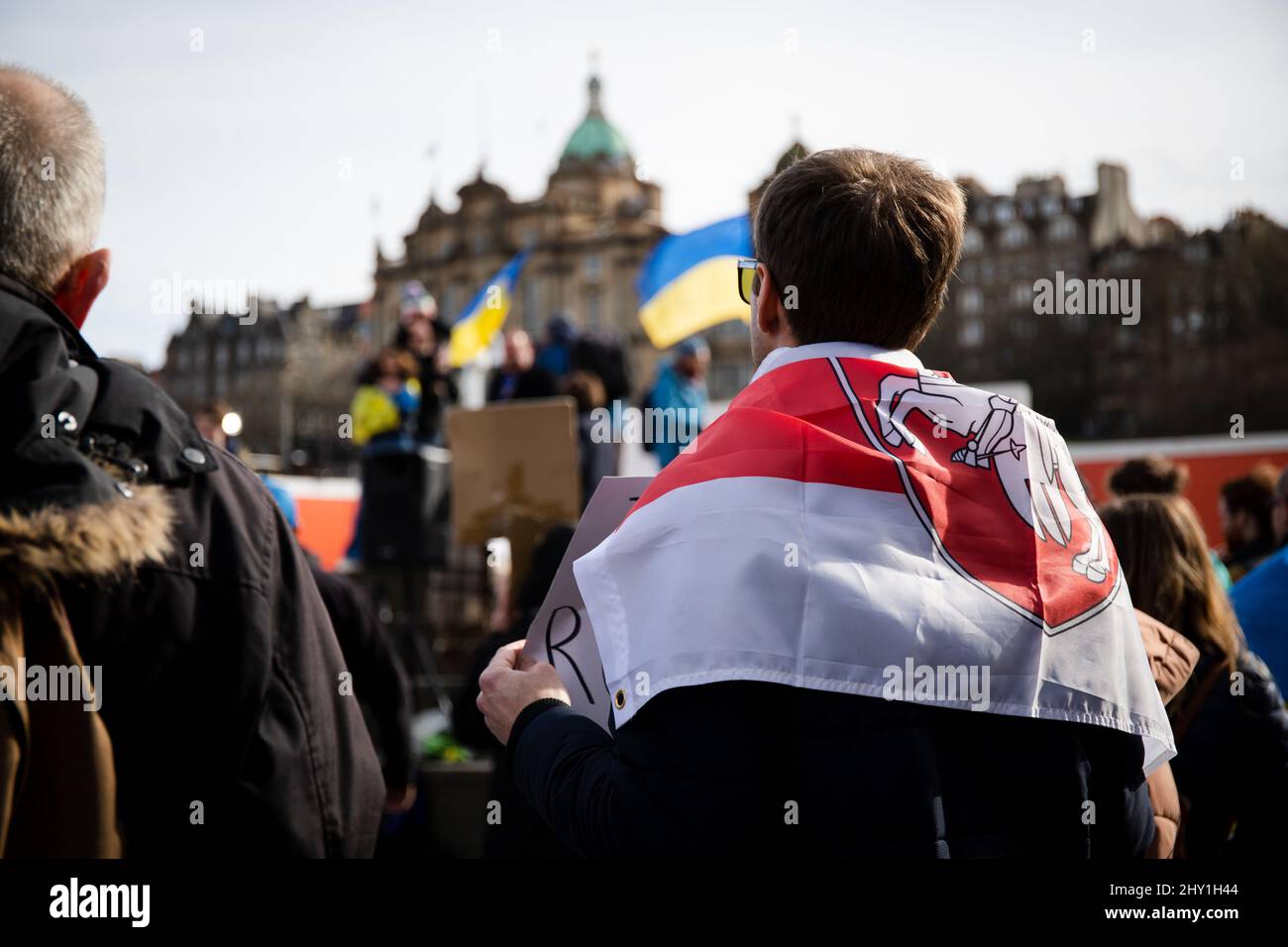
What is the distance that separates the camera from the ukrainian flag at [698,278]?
882 cm

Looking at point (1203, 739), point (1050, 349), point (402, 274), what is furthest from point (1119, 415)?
point (1203, 739)

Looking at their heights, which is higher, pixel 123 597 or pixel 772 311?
pixel 772 311

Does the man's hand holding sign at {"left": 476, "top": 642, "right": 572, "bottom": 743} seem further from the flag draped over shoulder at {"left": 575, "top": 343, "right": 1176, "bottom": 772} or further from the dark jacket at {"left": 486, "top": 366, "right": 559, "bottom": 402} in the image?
the dark jacket at {"left": 486, "top": 366, "right": 559, "bottom": 402}

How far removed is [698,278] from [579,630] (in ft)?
22.8

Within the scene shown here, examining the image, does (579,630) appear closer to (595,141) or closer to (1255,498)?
(1255,498)

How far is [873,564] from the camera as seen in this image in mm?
1748

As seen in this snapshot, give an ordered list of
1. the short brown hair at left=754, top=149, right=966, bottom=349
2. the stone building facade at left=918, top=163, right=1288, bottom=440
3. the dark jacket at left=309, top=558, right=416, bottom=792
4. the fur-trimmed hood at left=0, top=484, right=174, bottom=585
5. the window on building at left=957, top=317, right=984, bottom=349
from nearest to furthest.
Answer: the fur-trimmed hood at left=0, top=484, right=174, bottom=585 < the short brown hair at left=754, top=149, right=966, bottom=349 < the dark jacket at left=309, top=558, right=416, bottom=792 < the stone building facade at left=918, top=163, right=1288, bottom=440 < the window on building at left=957, top=317, right=984, bottom=349

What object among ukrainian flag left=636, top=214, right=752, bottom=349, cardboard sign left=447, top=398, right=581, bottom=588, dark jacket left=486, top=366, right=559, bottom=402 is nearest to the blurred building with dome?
Answer: dark jacket left=486, top=366, right=559, bottom=402

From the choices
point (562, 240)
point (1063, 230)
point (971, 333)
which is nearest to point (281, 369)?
point (562, 240)

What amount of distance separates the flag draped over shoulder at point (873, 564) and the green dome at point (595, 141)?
7649 centimetres

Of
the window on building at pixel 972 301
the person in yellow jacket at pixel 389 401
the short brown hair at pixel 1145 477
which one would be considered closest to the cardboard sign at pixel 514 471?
the person in yellow jacket at pixel 389 401

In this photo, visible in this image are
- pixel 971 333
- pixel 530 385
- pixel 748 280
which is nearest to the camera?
pixel 748 280

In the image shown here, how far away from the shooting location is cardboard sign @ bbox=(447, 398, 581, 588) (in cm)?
755
